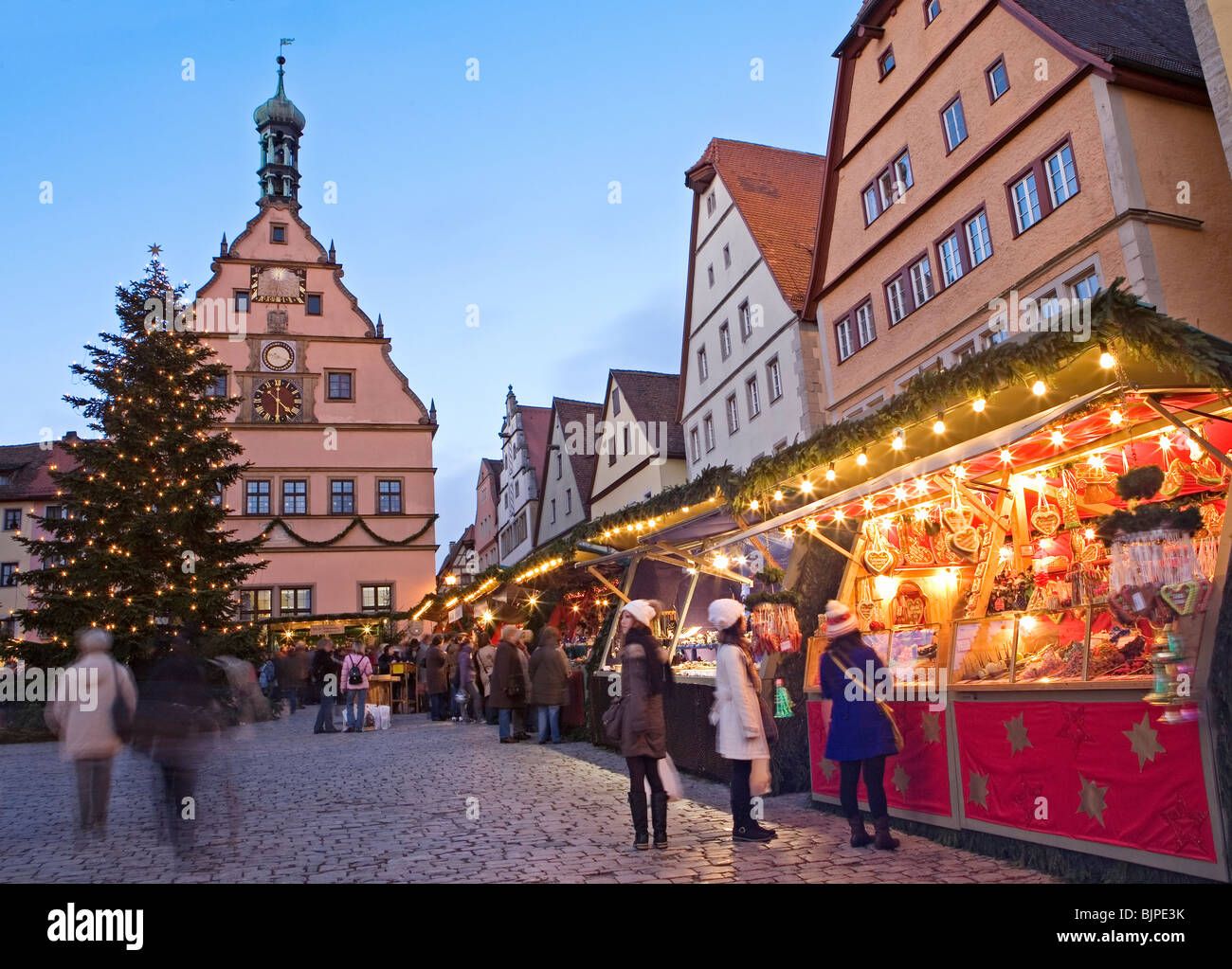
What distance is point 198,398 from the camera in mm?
22625

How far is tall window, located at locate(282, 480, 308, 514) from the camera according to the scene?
3650cm

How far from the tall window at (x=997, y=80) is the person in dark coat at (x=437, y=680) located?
53.1ft

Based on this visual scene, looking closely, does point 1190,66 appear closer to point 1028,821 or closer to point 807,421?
point 807,421

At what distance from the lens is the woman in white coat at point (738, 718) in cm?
672

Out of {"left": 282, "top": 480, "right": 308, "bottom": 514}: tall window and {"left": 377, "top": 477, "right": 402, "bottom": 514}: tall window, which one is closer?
{"left": 282, "top": 480, "right": 308, "bottom": 514}: tall window

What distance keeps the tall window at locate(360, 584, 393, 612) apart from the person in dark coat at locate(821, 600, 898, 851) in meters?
31.5

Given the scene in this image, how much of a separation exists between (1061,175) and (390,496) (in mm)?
27899

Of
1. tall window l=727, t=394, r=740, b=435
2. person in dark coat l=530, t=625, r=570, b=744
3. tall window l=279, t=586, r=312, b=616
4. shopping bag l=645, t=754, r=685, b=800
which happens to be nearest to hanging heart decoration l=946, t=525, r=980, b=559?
shopping bag l=645, t=754, r=685, b=800

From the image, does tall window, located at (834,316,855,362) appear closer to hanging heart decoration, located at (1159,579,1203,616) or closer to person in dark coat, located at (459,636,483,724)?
person in dark coat, located at (459,636,483,724)

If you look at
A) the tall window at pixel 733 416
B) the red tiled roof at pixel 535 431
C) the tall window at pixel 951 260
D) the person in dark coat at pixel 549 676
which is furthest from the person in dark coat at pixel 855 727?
the red tiled roof at pixel 535 431

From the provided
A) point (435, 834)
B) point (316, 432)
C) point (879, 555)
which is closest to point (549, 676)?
point (435, 834)

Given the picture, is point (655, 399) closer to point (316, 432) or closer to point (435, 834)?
point (316, 432)

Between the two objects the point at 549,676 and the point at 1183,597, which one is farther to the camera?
the point at 549,676

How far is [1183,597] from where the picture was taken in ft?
15.9
